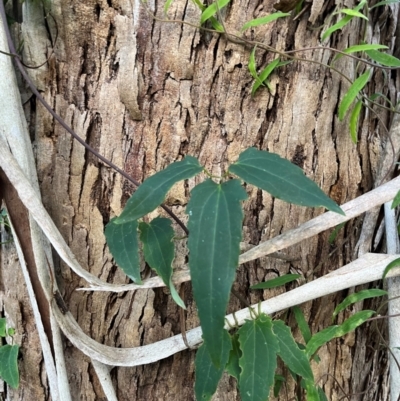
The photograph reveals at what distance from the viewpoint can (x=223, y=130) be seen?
28.7 inches

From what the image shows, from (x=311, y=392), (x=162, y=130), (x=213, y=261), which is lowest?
(x=311, y=392)

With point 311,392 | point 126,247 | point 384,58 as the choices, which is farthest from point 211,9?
point 311,392

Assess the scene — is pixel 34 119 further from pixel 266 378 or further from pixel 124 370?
pixel 266 378

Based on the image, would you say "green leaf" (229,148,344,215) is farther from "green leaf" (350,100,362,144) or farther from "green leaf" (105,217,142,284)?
"green leaf" (350,100,362,144)

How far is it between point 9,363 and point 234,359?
465mm

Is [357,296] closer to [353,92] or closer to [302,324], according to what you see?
[302,324]

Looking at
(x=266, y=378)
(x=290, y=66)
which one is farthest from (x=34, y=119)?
(x=266, y=378)

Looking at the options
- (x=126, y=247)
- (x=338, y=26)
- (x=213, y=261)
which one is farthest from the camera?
(x=338, y=26)

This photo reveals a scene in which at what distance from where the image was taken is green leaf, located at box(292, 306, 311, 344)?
0.74 meters

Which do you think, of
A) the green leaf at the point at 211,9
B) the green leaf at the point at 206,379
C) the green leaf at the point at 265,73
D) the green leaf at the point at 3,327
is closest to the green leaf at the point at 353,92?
the green leaf at the point at 265,73

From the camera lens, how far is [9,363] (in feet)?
2.58

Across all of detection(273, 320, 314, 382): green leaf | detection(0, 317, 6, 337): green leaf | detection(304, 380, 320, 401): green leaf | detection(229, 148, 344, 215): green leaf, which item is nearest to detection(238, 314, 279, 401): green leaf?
detection(273, 320, 314, 382): green leaf

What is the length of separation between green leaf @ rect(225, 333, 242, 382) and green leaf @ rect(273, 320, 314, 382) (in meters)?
0.07

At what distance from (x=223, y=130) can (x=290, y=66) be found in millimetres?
174
